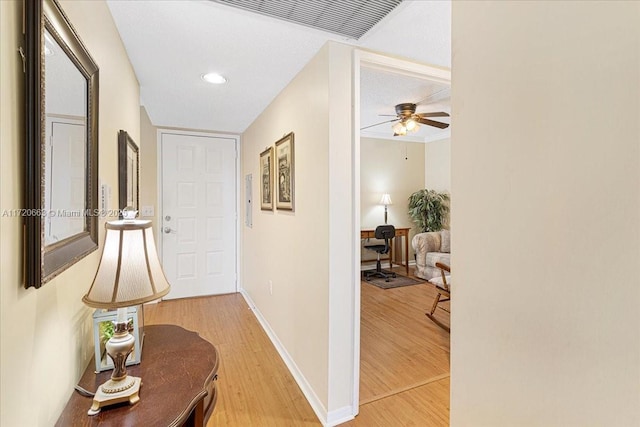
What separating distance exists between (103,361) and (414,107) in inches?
141

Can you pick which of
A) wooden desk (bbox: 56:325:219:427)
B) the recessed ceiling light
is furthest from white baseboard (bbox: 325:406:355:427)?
the recessed ceiling light

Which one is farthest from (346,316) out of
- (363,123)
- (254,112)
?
(363,123)

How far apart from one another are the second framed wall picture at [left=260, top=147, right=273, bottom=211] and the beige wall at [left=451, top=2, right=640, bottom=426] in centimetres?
225

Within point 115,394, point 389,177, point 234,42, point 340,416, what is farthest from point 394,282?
point 115,394

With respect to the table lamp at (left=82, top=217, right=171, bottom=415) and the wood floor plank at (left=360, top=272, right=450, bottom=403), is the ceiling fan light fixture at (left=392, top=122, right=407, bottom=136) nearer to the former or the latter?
the wood floor plank at (left=360, top=272, right=450, bottom=403)

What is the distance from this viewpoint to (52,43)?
85cm

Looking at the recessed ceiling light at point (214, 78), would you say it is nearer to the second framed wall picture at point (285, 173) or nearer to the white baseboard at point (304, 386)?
the second framed wall picture at point (285, 173)

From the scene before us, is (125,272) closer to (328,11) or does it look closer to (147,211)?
(328,11)

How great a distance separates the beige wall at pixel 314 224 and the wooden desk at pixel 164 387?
809 mm

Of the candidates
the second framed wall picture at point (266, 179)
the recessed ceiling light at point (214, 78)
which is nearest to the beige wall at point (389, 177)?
the second framed wall picture at point (266, 179)

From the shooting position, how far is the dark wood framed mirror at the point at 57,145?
73 cm

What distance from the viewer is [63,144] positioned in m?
0.92

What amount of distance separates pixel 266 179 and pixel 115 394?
2.34m

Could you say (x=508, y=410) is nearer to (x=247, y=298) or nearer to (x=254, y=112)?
(x=254, y=112)
